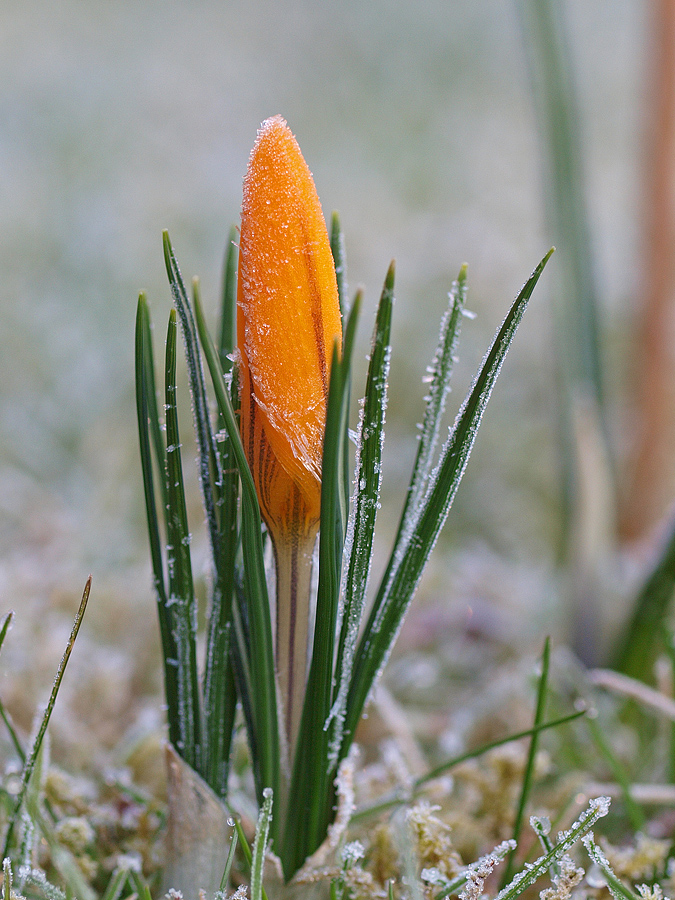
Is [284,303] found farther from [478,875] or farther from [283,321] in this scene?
[478,875]

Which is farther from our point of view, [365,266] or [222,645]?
[365,266]

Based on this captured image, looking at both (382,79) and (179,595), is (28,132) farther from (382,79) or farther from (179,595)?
(179,595)

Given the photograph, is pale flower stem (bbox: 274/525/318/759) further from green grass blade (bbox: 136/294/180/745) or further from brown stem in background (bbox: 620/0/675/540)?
brown stem in background (bbox: 620/0/675/540)

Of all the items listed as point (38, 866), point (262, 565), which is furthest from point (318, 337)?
point (38, 866)

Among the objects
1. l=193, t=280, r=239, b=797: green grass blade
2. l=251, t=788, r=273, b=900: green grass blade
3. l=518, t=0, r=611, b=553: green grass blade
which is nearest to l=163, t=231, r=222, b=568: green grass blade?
l=193, t=280, r=239, b=797: green grass blade

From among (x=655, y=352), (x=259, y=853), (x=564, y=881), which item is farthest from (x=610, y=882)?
(x=655, y=352)

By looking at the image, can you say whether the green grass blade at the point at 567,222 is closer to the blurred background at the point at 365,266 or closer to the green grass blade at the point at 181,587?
the blurred background at the point at 365,266
